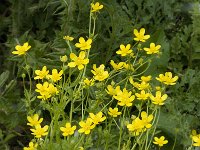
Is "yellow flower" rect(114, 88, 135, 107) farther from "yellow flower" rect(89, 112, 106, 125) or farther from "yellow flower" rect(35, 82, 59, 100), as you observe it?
"yellow flower" rect(35, 82, 59, 100)

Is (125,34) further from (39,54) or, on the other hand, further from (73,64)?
(73,64)

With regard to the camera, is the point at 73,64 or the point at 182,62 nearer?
the point at 73,64

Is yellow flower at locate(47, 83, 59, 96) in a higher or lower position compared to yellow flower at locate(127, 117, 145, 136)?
higher

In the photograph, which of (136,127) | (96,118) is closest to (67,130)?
(96,118)

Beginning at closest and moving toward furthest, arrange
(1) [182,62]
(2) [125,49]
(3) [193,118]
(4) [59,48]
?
1. (2) [125,49]
2. (3) [193,118]
3. (4) [59,48]
4. (1) [182,62]

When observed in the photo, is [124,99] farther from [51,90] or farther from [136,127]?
[51,90]

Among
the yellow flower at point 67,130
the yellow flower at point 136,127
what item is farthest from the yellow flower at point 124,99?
the yellow flower at point 67,130

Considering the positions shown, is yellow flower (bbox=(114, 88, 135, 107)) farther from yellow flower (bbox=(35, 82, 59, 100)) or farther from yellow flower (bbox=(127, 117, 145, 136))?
yellow flower (bbox=(35, 82, 59, 100))

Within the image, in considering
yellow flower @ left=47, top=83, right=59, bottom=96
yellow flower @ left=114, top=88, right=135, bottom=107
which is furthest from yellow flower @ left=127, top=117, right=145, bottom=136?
yellow flower @ left=47, top=83, right=59, bottom=96

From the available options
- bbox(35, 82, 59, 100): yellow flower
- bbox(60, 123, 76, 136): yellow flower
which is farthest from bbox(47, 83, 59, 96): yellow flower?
bbox(60, 123, 76, 136): yellow flower

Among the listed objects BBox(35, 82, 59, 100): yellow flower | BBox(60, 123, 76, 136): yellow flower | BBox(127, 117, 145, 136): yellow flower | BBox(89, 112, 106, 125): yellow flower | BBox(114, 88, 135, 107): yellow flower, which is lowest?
BBox(60, 123, 76, 136): yellow flower

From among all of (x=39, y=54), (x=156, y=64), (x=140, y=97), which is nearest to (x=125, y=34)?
(x=156, y=64)
